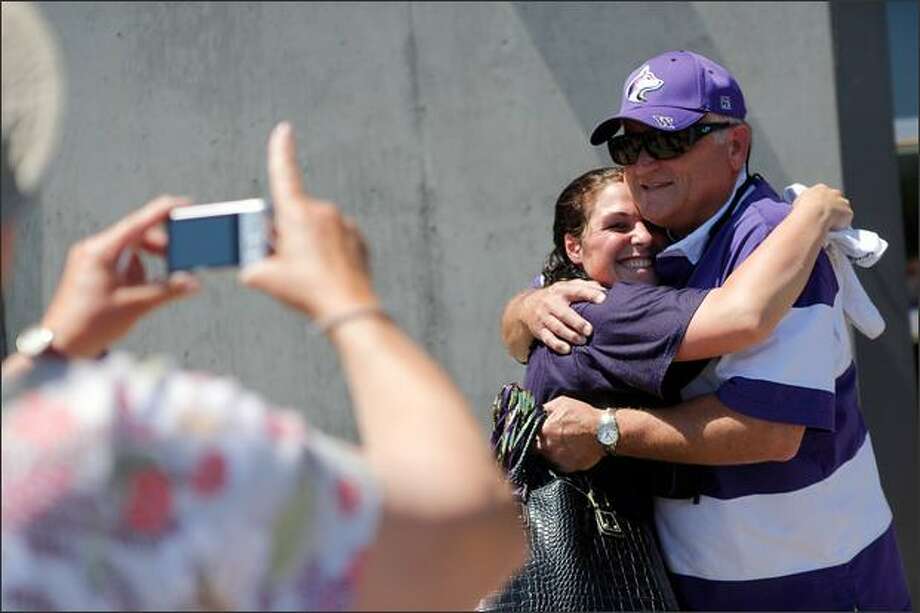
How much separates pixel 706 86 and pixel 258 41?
2976 mm

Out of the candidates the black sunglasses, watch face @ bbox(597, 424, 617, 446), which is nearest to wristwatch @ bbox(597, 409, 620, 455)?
watch face @ bbox(597, 424, 617, 446)

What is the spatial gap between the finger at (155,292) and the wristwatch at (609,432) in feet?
3.65

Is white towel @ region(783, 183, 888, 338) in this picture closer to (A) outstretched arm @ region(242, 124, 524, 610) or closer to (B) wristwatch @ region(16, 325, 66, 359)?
(A) outstretched arm @ region(242, 124, 524, 610)

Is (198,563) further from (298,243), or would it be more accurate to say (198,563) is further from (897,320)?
(897,320)

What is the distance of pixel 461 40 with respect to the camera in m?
4.93

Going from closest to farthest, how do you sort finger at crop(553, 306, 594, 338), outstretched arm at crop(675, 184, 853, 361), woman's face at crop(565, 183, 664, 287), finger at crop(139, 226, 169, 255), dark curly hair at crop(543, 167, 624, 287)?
1. finger at crop(139, 226, 169, 255)
2. outstretched arm at crop(675, 184, 853, 361)
3. finger at crop(553, 306, 594, 338)
4. woman's face at crop(565, 183, 664, 287)
5. dark curly hair at crop(543, 167, 624, 287)

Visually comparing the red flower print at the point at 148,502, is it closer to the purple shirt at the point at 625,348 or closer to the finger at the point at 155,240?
the finger at the point at 155,240

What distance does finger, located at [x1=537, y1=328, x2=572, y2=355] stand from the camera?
233cm

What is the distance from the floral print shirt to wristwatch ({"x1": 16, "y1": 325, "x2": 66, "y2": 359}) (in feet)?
0.39

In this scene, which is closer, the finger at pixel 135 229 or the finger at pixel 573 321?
the finger at pixel 135 229

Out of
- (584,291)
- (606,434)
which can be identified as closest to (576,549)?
(606,434)

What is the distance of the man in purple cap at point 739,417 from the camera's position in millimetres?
2139

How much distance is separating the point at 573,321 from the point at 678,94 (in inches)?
17.0

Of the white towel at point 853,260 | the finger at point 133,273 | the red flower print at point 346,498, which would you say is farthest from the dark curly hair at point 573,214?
the red flower print at point 346,498
